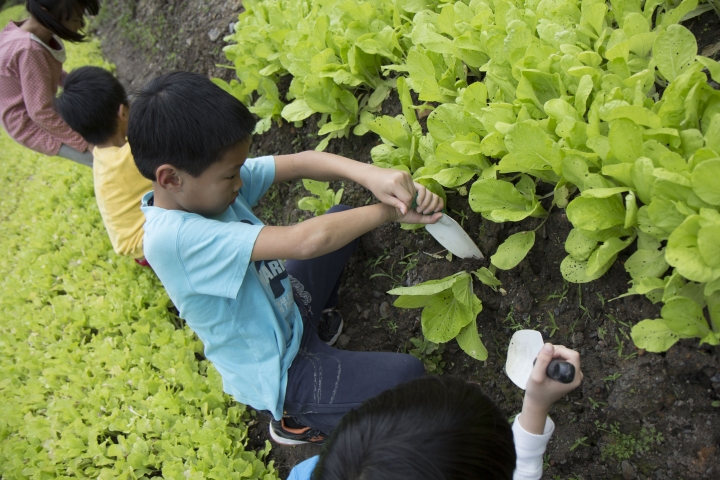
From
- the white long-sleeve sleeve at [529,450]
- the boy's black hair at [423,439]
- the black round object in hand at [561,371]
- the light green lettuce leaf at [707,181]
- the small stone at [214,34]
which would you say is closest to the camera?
the boy's black hair at [423,439]

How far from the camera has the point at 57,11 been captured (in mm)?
2979

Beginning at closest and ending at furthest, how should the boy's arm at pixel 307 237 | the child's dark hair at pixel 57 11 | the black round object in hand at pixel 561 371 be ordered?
the black round object in hand at pixel 561 371, the boy's arm at pixel 307 237, the child's dark hair at pixel 57 11

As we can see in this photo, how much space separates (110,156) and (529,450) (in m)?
2.36

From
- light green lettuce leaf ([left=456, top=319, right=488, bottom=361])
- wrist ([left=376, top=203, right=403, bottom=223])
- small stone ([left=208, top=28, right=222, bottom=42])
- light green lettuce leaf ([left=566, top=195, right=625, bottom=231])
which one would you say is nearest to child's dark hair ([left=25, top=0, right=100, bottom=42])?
small stone ([left=208, top=28, right=222, bottom=42])

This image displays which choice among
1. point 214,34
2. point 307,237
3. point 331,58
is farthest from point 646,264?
point 214,34

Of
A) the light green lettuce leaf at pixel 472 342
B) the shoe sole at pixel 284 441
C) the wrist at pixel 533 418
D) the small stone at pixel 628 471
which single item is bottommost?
the shoe sole at pixel 284 441

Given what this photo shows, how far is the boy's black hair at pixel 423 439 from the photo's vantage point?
102 centimetres

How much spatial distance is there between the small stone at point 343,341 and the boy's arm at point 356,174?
0.64 meters

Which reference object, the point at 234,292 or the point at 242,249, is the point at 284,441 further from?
the point at 242,249

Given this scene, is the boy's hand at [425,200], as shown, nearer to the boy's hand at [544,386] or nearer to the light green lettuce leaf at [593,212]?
the light green lettuce leaf at [593,212]

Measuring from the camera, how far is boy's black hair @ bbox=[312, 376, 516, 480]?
3.34 feet

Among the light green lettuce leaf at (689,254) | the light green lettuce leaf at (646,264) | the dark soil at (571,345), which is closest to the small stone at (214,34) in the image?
the dark soil at (571,345)

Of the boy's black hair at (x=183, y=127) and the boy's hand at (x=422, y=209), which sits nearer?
the boy's black hair at (x=183, y=127)

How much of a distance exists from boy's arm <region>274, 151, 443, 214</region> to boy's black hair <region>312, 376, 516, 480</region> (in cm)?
70
